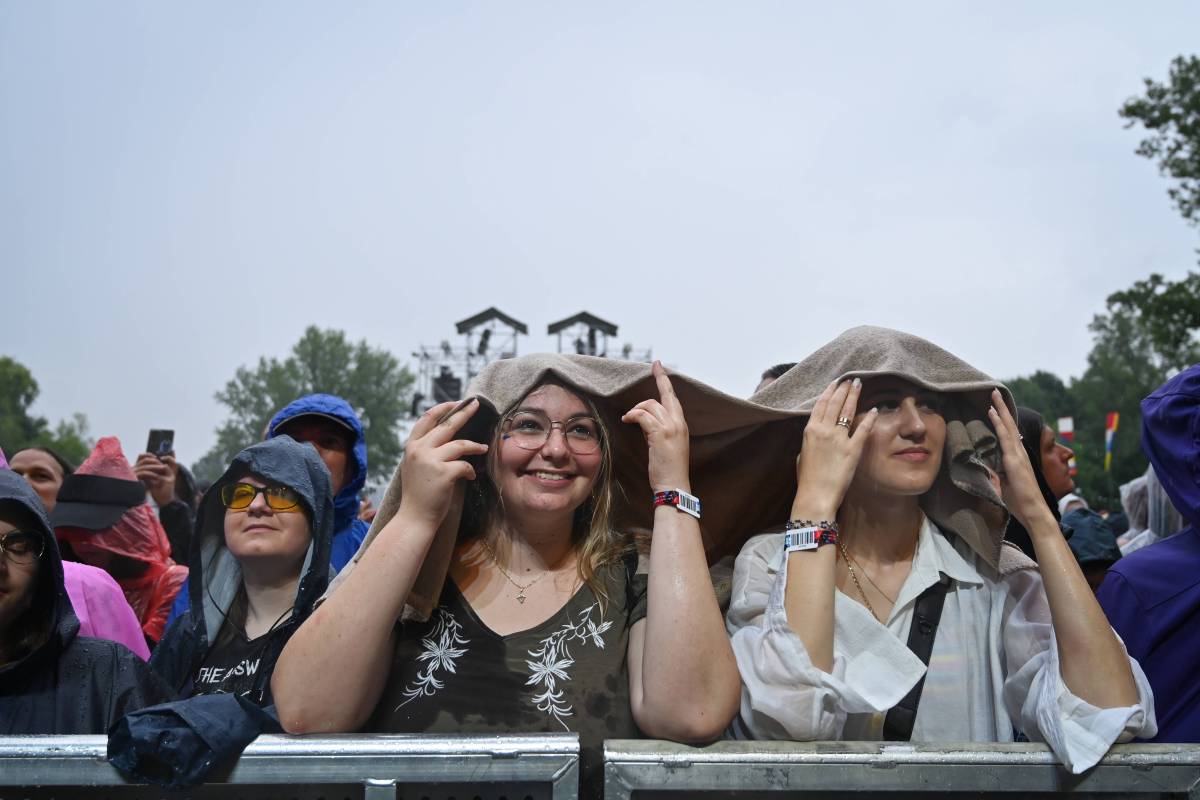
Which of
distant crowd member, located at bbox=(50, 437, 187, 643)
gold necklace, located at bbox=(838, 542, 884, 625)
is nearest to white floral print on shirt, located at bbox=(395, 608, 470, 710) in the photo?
gold necklace, located at bbox=(838, 542, 884, 625)

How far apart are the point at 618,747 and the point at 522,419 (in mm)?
905

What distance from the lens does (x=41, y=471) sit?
4.41 m

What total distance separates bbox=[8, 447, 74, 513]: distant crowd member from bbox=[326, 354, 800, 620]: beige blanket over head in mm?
2905

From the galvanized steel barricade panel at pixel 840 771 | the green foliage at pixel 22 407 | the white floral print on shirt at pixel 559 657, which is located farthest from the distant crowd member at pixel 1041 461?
the green foliage at pixel 22 407

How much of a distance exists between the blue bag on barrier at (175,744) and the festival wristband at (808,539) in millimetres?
1169

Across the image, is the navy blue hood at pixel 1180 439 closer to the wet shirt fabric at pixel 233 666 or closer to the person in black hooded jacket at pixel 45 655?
the wet shirt fabric at pixel 233 666

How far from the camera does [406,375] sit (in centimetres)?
8150

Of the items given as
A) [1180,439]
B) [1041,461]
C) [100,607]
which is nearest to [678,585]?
[1180,439]

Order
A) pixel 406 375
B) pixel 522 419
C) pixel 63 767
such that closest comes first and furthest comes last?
1. pixel 63 767
2. pixel 522 419
3. pixel 406 375

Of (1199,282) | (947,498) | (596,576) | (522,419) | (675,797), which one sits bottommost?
(675,797)

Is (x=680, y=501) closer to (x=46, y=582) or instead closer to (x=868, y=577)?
(x=868, y=577)

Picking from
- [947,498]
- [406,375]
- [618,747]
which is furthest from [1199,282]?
[406,375]

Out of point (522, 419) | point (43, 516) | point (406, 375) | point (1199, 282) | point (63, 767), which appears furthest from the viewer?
point (406, 375)

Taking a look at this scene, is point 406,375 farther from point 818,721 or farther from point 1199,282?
point 818,721
